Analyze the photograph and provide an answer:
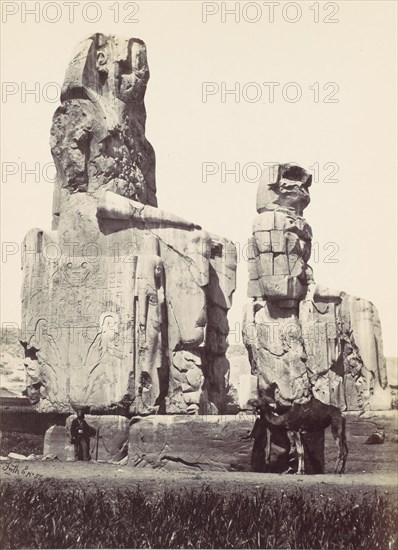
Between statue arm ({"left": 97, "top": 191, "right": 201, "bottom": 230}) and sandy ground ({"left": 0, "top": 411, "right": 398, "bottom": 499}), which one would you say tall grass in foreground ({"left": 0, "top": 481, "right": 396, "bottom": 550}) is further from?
statue arm ({"left": 97, "top": 191, "right": 201, "bottom": 230})

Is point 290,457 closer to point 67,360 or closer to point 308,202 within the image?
point 67,360

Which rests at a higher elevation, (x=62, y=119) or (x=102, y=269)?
(x=62, y=119)

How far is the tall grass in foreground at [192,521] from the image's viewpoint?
8.81m

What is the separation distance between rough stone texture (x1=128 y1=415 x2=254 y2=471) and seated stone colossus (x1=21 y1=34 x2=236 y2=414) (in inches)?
25.0

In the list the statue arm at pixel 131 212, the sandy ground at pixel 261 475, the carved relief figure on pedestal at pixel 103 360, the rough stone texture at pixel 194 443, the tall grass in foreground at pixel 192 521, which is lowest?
the tall grass in foreground at pixel 192 521

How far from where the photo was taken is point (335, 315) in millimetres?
17000

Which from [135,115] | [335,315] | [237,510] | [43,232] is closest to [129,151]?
[135,115]

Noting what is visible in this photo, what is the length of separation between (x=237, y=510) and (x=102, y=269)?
553cm
